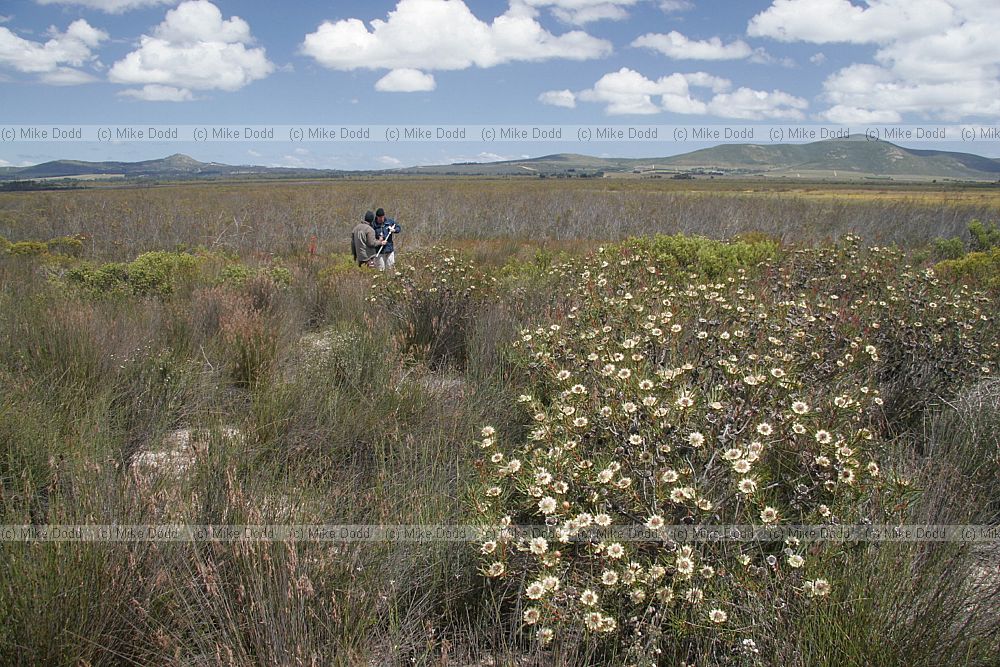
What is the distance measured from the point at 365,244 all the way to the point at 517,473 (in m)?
8.48

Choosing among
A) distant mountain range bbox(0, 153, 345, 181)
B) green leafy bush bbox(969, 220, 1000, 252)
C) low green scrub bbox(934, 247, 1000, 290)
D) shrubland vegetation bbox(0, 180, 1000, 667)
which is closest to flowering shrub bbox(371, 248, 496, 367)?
shrubland vegetation bbox(0, 180, 1000, 667)

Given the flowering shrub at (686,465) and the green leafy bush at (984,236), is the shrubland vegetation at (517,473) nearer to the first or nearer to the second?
the flowering shrub at (686,465)

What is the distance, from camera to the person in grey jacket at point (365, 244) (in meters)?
10.2

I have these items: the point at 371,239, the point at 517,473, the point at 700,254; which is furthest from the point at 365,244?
the point at 517,473

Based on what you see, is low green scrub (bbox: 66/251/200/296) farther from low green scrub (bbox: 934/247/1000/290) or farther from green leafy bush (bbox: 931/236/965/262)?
green leafy bush (bbox: 931/236/965/262)

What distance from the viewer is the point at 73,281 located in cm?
757

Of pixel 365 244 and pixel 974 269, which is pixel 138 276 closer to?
pixel 365 244

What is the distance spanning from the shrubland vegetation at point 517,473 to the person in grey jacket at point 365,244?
4733mm

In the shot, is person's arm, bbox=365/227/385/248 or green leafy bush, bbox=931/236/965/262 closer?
→ person's arm, bbox=365/227/385/248

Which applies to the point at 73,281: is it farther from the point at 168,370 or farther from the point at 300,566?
the point at 300,566

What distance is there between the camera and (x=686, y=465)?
227 centimetres

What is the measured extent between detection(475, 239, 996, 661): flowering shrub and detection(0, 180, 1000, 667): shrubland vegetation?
2cm

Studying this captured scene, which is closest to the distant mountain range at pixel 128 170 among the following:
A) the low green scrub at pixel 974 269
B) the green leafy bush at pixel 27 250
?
the green leafy bush at pixel 27 250

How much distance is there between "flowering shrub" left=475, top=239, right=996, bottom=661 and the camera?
184cm
